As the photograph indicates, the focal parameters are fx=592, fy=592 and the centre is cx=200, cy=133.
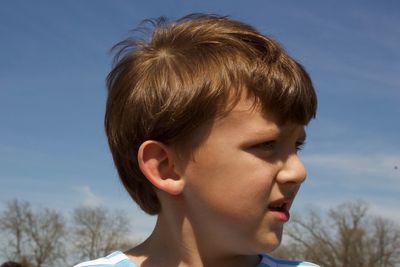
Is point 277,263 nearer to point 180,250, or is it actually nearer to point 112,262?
point 180,250

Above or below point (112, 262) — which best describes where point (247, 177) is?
above

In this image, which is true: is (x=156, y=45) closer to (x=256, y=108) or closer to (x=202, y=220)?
(x=256, y=108)

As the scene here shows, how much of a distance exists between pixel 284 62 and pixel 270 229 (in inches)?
25.7

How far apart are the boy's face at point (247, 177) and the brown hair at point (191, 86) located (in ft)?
0.25

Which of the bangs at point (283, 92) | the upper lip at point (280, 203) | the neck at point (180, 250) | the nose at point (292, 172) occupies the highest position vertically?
the bangs at point (283, 92)

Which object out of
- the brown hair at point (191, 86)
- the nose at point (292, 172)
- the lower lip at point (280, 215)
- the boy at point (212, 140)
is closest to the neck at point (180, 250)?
the boy at point (212, 140)

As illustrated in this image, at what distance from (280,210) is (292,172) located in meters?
0.15

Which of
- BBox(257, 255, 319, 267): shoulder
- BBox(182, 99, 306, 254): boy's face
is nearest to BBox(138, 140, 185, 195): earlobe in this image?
BBox(182, 99, 306, 254): boy's face

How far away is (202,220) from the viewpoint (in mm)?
2246

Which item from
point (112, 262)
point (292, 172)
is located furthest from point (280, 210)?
point (112, 262)

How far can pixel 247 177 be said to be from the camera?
→ 6.99 feet

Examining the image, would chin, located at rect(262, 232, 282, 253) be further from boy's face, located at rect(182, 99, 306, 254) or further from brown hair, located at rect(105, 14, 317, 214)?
brown hair, located at rect(105, 14, 317, 214)

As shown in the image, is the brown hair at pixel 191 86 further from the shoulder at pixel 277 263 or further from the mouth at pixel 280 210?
the shoulder at pixel 277 263

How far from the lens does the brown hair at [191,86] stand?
2217mm
